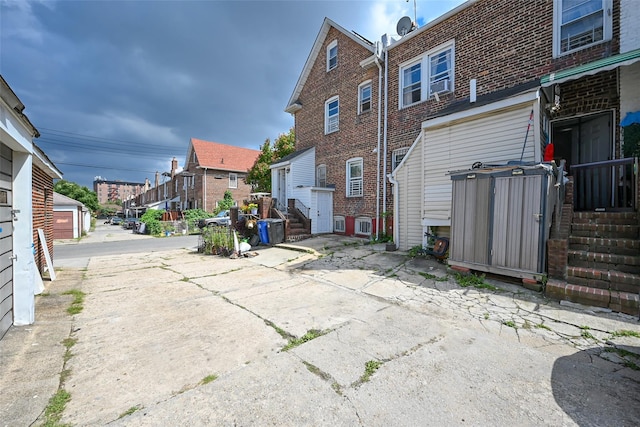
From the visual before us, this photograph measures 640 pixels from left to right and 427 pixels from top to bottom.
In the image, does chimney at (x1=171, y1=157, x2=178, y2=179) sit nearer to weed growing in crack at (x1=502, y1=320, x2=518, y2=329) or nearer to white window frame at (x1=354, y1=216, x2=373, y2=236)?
white window frame at (x1=354, y1=216, x2=373, y2=236)

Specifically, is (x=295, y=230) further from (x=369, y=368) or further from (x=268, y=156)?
(x=268, y=156)

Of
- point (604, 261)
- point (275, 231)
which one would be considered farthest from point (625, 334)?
point (275, 231)

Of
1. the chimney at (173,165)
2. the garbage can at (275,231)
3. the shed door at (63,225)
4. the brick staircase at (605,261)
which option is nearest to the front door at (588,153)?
the brick staircase at (605,261)

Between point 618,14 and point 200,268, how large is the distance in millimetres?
12542

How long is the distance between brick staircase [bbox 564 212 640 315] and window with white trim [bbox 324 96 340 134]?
1066 centimetres

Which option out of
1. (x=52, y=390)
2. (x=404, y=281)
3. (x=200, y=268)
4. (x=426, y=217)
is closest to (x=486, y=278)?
(x=404, y=281)

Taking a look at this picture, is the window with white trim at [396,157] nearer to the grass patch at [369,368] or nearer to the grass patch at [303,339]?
the grass patch at [303,339]

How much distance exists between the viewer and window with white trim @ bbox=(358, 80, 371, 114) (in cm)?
1253

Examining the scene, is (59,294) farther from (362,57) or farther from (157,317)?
(362,57)

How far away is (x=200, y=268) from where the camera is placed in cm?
794

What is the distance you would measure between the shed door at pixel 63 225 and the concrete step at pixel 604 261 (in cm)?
2884

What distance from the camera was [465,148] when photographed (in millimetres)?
7469

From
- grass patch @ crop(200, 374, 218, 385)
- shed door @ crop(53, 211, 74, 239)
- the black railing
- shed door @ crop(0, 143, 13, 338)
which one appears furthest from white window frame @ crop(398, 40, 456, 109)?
shed door @ crop(53, 211, 74, 239)

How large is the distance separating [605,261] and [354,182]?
9283 mm
